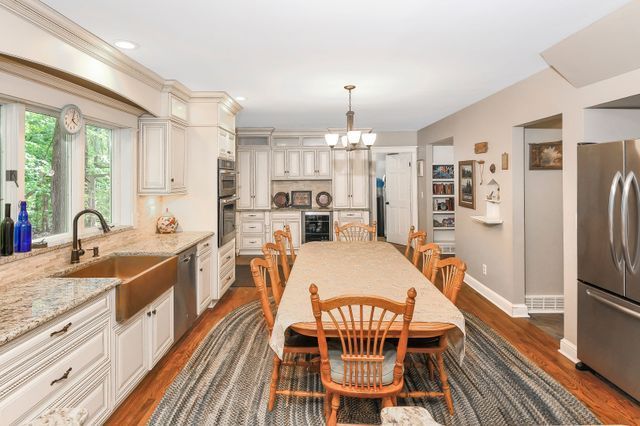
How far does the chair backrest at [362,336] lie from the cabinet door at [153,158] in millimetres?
2603

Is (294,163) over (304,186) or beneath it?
over

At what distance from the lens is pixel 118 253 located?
312 centimetres

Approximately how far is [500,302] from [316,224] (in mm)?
3566

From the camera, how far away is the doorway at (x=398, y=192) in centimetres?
757

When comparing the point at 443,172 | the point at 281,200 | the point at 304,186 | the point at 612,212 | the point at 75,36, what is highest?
the point at 75,36

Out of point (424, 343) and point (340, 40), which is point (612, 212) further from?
point (340, 40)

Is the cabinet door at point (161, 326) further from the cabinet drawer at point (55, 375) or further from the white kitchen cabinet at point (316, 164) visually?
the white kitchen cabinet at point (316, 164)

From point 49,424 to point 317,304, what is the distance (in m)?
1.06

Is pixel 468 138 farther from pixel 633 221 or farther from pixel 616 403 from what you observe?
pixel 616 403

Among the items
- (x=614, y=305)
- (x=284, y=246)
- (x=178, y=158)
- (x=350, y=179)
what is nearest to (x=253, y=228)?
(x=350, y=179)

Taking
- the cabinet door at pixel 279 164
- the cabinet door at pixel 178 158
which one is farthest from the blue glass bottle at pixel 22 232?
the cabinet door at pixel 279 164

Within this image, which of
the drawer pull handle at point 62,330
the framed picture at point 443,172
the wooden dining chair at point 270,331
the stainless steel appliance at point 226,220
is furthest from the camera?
the framed picture at point 443,172

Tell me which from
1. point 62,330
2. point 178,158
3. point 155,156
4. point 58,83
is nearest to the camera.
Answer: point 62,330

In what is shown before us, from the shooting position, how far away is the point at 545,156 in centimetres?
406
